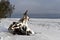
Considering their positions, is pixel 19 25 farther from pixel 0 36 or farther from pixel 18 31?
pixel 0 36

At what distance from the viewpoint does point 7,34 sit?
4.67 metres

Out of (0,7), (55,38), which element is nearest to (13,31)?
(55,38)

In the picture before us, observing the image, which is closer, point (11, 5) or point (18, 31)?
point (18, 31)

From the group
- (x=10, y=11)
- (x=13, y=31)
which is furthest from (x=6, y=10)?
(x=13, y=31)

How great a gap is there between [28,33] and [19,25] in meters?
0.29

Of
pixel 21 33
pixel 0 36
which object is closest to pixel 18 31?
pixel 21 33

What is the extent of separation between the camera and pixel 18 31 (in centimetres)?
472

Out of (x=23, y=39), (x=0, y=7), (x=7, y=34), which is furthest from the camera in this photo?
(x=0, y=7)

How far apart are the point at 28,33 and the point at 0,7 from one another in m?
5.44

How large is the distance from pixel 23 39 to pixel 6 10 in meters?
6.10

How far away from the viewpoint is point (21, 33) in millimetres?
4727

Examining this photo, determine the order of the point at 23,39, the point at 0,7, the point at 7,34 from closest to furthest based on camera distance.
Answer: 1. the point at 23,39
2. the point at 7,34
3. the point at 0,7

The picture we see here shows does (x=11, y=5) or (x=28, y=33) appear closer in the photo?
(x=28, y=33)

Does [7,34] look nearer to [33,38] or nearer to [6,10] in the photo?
[33,38]
